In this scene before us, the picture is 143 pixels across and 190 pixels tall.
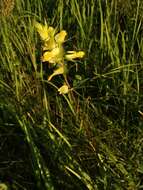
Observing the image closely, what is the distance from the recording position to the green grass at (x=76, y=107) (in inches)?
62.0

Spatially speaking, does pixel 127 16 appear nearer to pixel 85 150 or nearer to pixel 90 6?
pixel 90 6

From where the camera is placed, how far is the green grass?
1.57 meters

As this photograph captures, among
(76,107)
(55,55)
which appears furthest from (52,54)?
(76,107)

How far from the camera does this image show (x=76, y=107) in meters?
1.76

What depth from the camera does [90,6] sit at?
92.3 inches

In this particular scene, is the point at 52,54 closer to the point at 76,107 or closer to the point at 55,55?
the point at 55,55

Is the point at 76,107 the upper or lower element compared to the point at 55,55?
lower

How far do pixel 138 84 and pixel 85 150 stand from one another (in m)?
0.35

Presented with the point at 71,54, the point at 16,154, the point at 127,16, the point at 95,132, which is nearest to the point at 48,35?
the point at 71,54

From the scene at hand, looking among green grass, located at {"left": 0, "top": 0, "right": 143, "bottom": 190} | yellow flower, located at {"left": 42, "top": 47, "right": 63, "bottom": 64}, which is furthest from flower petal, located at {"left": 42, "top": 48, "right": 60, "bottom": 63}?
green grass, located at {"left": 0, "top": 0, "right": 143, "bottom": 190}

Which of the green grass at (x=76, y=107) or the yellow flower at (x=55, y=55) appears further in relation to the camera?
the green grass at (x=76, y=107)

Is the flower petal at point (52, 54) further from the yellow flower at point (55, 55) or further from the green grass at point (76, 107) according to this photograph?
the green grass at point (76, 107)

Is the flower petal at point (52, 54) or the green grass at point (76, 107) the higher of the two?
the flower petal at point (52, 54)

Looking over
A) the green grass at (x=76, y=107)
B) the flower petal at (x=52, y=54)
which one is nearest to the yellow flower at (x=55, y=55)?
the flower petal at (x=52, y=54)
